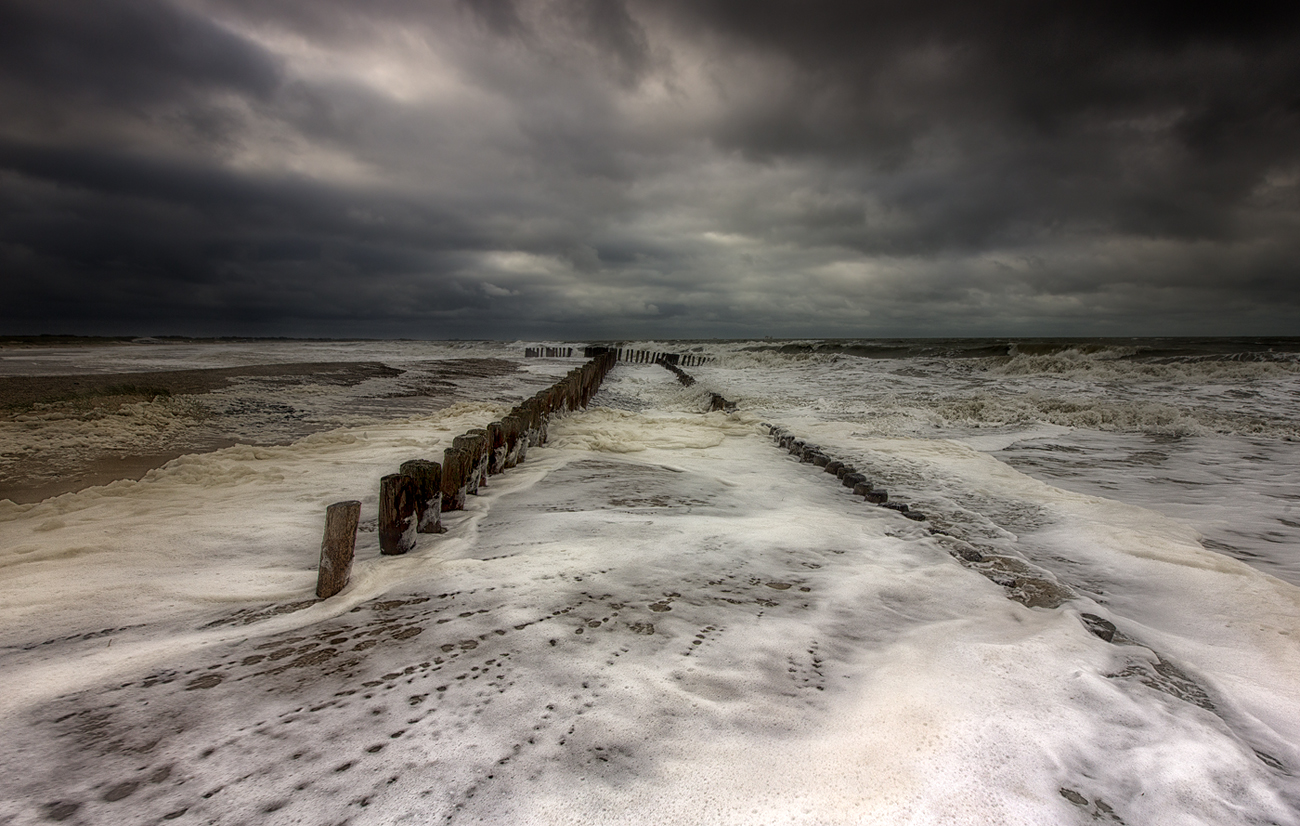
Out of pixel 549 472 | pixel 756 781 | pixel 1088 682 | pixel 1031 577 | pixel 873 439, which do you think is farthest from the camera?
pixel 873 439

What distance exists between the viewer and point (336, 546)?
9.12ft

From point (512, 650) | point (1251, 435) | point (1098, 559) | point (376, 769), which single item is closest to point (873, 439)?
point (1098, 559)

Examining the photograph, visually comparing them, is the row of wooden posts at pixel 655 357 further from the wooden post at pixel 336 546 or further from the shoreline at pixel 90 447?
the wooden post at pixel 336 546

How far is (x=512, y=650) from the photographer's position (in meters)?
2.30

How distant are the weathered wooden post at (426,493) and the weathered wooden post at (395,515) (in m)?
0.09

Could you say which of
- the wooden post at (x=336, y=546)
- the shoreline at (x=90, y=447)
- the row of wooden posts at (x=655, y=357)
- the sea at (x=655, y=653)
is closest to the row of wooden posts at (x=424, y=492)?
the wooden post at (x=336, y=546)

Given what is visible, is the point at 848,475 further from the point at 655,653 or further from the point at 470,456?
the point at 655,653

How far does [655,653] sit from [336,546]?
171 centimetres

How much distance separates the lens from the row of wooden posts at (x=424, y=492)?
2.79m

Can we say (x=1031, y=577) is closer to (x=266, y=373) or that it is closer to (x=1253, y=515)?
(x=1253, y=515)

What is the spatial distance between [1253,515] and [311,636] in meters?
7.24

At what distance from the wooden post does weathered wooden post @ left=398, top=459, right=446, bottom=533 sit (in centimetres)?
68

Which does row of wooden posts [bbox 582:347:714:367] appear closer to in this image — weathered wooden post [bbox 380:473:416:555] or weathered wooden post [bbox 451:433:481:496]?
weathered wooden post [bbox 451:433:481:496]

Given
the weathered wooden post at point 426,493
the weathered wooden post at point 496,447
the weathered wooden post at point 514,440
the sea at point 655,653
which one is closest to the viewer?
the sea at point 655,653
